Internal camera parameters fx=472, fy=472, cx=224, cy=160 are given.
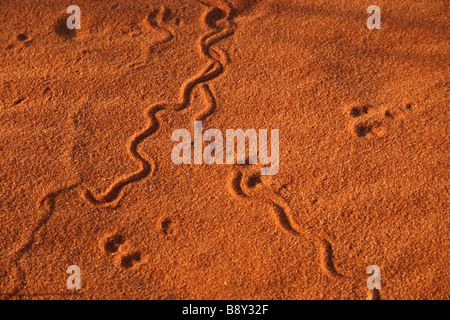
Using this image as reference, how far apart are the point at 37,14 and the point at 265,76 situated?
2.00m

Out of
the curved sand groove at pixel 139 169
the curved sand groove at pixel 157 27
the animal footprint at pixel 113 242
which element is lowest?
the animal footprint at pixel 113 242

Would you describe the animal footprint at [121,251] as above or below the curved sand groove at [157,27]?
below

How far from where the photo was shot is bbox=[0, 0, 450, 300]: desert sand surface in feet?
8.07

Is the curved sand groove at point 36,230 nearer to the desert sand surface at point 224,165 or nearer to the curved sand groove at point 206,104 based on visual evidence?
the desert sand surface at point 224,165

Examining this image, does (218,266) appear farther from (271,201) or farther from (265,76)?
(265,76)

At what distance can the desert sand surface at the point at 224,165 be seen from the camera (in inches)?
96.8

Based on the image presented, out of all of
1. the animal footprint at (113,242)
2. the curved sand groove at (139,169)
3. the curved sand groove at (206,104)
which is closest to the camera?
the animal footprint at (113,242)

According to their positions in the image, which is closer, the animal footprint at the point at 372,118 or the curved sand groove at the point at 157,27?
the animal footprint at the point at 372,118

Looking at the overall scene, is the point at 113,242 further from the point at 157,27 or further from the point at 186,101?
the point at 157,27

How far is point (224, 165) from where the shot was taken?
9.45ft

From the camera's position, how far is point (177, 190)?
278 centimetres

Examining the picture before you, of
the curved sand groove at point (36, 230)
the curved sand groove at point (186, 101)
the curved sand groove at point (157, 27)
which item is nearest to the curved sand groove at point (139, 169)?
the curved sand groove at point (186, 101)

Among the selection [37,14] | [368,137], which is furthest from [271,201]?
[37,14]

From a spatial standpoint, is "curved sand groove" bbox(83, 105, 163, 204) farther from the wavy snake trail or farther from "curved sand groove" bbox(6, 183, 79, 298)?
the wavy snake trail
